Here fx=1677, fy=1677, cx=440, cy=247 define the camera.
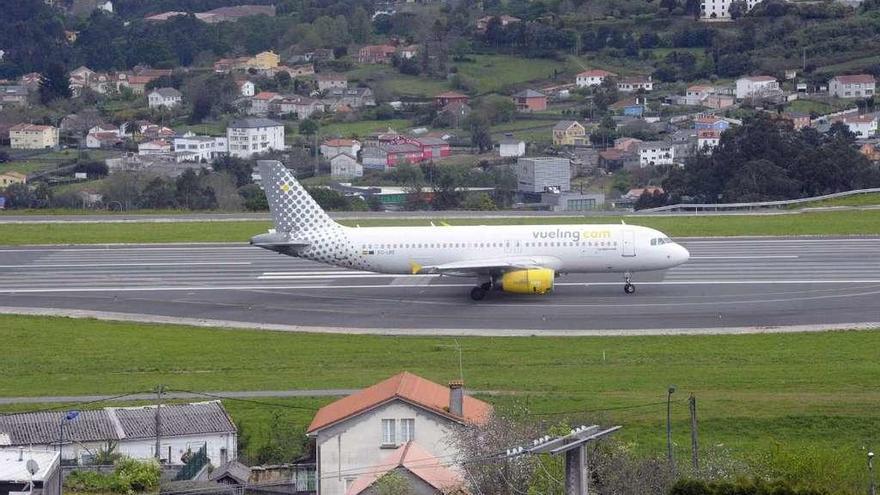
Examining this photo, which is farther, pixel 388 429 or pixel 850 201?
pixel 850 201

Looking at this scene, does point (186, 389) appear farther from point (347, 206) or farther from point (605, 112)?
point (605, 112)

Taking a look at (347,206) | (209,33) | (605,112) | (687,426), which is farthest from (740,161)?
(209,33)

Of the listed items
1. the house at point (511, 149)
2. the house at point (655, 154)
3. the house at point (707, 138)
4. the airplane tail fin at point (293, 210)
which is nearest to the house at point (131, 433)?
the airplane tail fin at point (293, 210)

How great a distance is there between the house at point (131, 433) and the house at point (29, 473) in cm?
572

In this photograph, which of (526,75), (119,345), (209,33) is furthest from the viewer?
(209,33)

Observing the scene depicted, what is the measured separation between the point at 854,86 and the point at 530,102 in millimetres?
27792

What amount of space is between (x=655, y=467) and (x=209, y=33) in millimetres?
168072

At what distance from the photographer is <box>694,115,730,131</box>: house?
130 m

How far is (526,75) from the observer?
6225 inches

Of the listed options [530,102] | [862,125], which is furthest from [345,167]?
[862,125]

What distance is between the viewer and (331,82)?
161375 millimetres

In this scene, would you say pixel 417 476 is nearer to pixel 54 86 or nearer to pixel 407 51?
pixel 407 51

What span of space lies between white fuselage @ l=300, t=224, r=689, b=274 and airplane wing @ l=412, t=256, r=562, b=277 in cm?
8

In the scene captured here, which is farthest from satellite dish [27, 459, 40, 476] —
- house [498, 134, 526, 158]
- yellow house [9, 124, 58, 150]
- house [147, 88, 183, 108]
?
house [147, 88, 183, 108]
